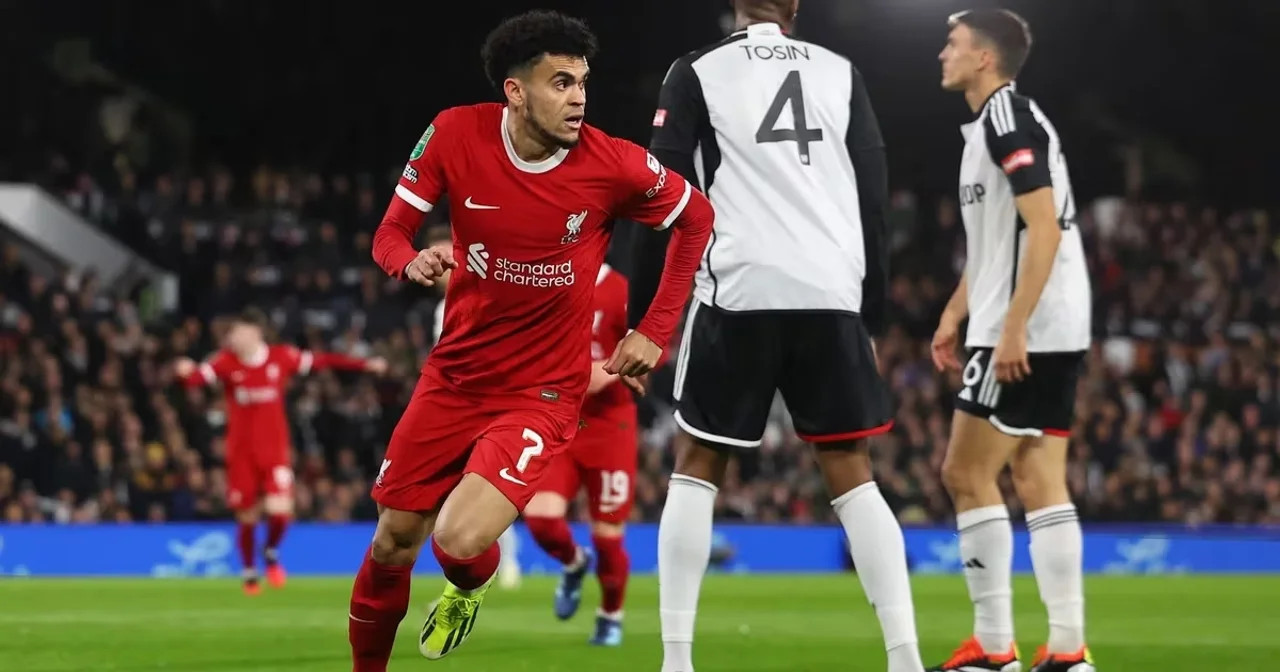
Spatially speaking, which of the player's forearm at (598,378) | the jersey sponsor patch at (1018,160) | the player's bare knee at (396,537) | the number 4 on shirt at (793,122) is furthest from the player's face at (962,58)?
the player's bare knee at (396,537)

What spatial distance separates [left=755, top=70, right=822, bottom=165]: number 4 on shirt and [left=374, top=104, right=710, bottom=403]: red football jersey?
0.98 ft

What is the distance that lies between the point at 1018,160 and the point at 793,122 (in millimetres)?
1144

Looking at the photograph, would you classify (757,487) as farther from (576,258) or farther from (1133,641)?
(576,258)

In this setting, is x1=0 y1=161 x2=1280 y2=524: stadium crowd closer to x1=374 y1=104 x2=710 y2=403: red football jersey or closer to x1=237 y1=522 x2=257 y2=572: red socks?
x1=237 y1=522 x2=257 y2=572: red socks

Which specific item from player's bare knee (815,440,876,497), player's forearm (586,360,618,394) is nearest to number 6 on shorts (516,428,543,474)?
player's bare knee (815,440,876,497)

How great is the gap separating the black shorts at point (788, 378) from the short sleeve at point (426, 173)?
93 cm

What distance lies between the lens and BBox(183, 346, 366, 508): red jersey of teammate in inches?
568

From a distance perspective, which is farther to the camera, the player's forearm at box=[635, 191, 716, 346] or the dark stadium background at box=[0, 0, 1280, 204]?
the dark stadium background at box=[0, 0, 1280, 204]

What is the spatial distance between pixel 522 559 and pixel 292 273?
19.8 feet

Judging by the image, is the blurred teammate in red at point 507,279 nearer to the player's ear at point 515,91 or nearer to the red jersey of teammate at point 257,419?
the player's ear at point 515,91

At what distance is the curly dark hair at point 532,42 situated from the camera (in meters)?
5.35

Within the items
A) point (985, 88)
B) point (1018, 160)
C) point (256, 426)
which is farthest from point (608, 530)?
point (256, 426)

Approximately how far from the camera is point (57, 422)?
18844 mm

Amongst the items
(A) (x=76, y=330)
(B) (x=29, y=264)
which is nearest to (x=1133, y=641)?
(A) (x=76, y=330)
